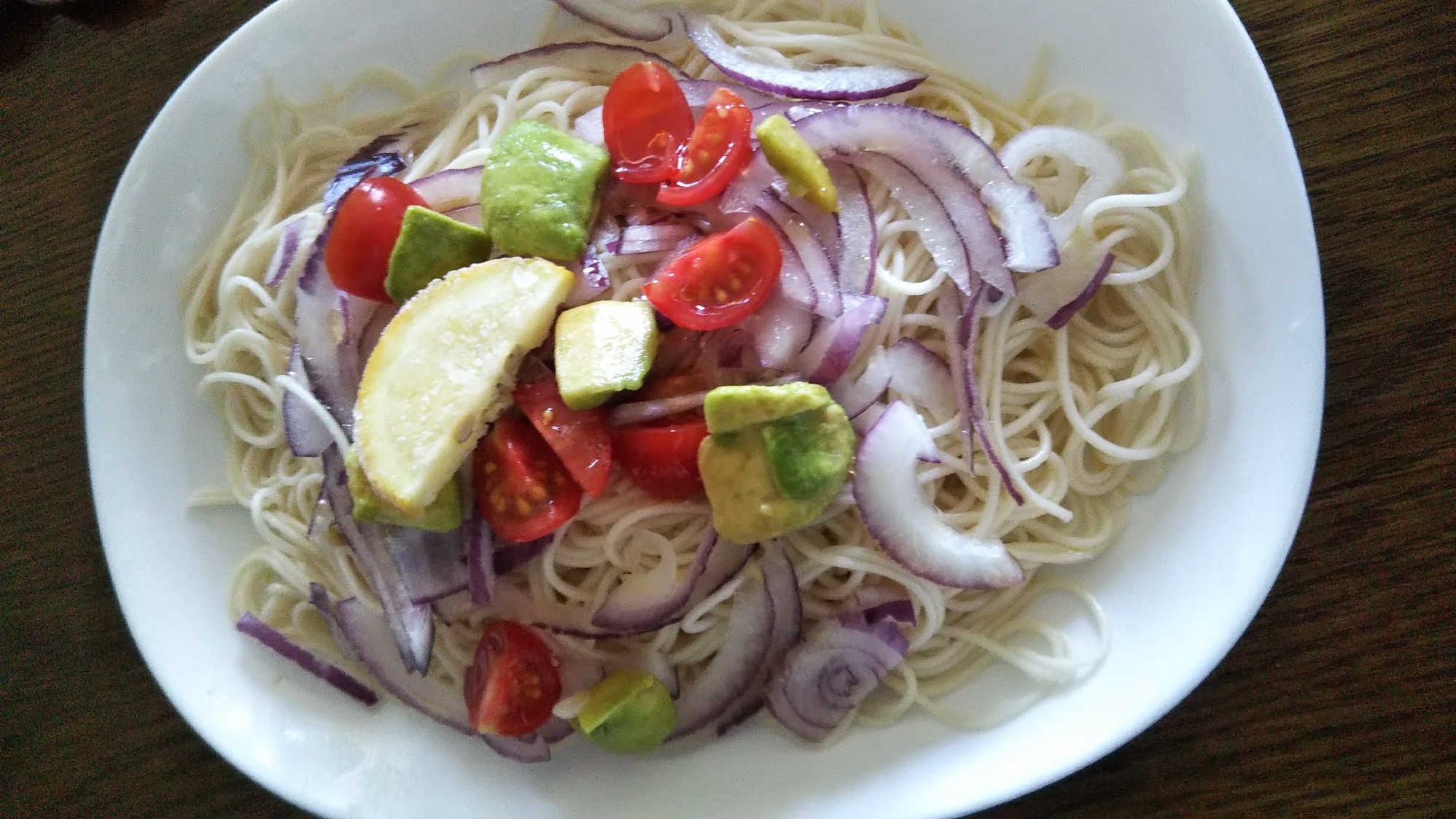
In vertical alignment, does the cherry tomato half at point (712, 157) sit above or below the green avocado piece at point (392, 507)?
above

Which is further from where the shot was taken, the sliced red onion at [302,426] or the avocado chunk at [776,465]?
the sliced red onion at [302,426]

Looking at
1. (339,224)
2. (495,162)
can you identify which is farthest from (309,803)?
(495,162)

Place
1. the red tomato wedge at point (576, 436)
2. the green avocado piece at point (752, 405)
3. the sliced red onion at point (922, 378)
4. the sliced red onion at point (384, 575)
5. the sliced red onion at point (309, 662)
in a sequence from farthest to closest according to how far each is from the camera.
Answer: the sliced red onion at point (309, 662), the sliced red onion at point (384, 575), the sliced red onion at point (922, 378), the red tomato wedge at point (576, 436), the green avocado piece at point (752, 405)

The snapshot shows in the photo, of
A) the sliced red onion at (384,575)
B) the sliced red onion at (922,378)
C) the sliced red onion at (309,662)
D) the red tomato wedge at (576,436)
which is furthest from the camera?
the sliced red onion at (309,662)

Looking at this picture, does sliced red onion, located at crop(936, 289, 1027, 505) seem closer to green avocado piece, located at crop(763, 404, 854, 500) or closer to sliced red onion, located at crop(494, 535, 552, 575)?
green avocado piece, located at crop(763, 404, 854, 500)

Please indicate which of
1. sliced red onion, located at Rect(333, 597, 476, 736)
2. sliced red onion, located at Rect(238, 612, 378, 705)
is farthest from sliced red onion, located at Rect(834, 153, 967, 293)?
sliced red onion, located at Rect(238, 612, 378, 705)

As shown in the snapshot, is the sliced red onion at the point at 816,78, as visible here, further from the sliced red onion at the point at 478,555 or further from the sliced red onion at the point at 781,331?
the sliced red onion at the point at 478,555

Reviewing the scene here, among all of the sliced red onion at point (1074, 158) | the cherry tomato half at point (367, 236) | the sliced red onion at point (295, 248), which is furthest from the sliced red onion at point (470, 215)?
the sliced red onion at point (1074, 158)

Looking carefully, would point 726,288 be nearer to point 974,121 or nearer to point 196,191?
point 974,121

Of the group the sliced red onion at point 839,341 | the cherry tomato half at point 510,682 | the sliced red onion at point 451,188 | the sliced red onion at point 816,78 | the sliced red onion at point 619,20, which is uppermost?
the sliced red onion at point 619,20
